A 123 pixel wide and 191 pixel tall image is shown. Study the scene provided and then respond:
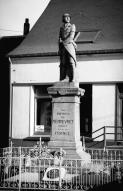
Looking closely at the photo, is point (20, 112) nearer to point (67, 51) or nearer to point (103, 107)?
point (103, 107)

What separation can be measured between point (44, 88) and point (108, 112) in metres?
3.73

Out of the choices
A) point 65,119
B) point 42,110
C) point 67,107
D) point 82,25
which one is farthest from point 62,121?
point 82,25

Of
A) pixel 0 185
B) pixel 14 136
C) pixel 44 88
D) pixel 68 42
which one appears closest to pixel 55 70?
pixel 44 88

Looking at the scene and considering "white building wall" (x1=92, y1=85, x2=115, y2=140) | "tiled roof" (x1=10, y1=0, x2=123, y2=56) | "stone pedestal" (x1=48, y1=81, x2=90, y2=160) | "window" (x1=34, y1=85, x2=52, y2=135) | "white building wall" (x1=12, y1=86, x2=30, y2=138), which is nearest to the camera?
"stone pedestal" (x1=48, y1=81, x2=90, y2=160)

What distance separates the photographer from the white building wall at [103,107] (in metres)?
19.8

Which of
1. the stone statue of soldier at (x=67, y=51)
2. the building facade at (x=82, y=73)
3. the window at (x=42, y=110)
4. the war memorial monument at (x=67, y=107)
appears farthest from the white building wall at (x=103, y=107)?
the stone statue of soldier at (x=67, y=51)

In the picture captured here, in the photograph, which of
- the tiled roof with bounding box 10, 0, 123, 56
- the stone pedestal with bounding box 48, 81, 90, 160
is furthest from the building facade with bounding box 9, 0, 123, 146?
the stone pedestal with bounding box 48, 81, 90, 160

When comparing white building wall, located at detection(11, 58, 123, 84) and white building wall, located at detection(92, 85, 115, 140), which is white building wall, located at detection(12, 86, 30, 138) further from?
white building wall, located at detection(92, 85, 115, 140)

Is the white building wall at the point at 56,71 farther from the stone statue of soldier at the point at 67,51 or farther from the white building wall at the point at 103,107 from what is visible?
the stone statue of soldier at the point at 67,51

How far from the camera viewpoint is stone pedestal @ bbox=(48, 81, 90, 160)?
13.6 m

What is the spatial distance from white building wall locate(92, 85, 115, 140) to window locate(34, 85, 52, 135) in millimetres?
2541

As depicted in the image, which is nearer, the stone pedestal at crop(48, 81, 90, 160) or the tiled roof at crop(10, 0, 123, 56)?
the stone pedestal at crop(48, 81, 90, 160)

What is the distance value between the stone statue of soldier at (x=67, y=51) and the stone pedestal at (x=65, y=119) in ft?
1.30

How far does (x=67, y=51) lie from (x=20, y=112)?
8.31 metres
